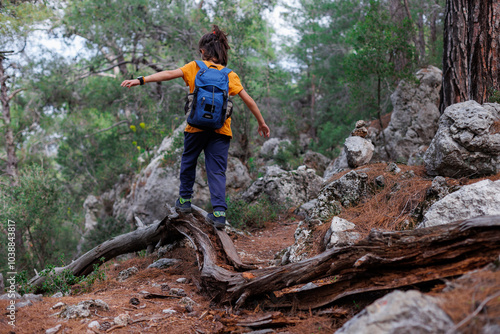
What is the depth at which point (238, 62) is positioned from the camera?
1173 centimetres

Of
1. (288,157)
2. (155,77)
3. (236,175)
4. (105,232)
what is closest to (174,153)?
(236,175)

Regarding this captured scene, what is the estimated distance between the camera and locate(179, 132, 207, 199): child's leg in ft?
13.4

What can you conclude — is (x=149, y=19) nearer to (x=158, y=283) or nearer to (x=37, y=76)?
(x=37, y=76)

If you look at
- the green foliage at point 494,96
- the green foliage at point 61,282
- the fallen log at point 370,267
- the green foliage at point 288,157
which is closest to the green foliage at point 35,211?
the green foliage at point 61,282

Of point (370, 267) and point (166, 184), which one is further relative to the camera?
point (166, 184)

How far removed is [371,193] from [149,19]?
1355cm

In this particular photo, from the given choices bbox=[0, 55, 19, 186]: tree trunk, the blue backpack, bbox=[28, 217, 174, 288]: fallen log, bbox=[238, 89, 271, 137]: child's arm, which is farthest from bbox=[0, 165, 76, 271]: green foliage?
bbox=[238, 89, 271, 137]: child's arm

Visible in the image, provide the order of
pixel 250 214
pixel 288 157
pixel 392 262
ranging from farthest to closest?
pixel 288 157 → pixel 250 214 → pixel 392 262

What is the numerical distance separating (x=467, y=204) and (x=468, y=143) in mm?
1124

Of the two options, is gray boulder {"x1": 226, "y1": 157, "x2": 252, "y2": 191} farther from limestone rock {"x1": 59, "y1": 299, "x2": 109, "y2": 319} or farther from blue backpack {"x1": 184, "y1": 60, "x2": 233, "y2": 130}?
limestone rock {"x1": 59, "y1": 299, "x2": 109, "y2": 319}

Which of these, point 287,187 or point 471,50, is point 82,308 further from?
point 287,187

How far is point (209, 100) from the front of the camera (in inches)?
145

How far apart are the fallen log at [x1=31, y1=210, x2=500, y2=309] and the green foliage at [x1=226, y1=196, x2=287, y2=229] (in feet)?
11.5

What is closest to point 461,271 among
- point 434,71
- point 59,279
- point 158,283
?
point 158,283
